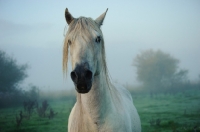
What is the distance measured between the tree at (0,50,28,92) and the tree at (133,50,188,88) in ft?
13.2

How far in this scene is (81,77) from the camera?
1.00 m

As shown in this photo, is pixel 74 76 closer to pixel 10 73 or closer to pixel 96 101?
pixel 96 101

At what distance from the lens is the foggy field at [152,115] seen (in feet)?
16.9

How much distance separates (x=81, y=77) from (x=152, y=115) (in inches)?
208

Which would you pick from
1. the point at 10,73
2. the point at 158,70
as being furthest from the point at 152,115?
the point at 10,73

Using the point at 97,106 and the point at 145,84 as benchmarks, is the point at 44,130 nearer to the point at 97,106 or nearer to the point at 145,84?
the point at 145,84

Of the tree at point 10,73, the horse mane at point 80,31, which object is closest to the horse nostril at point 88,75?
the horse mane at point 80,31

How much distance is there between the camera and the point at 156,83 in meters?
7.02

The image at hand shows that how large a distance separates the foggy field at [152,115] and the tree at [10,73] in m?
0.71

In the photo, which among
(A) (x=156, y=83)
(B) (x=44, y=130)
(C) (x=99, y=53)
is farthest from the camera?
(A) (x=156, y=83)

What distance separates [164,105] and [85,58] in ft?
19.6

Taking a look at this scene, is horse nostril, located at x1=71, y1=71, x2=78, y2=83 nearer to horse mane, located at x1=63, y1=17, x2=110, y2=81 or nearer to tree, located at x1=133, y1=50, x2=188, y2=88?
horse mane, located at x1=63, y1=17, x2=110, y2=81

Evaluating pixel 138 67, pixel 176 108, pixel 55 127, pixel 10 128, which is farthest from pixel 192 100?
pixel 10 128

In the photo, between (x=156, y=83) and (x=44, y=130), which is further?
(x=156, y=83)
